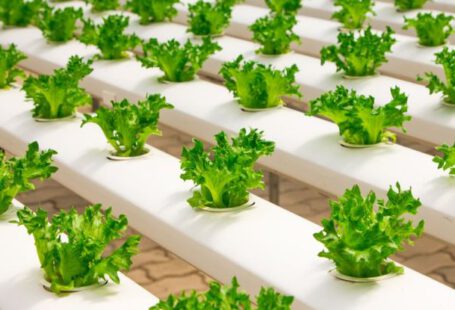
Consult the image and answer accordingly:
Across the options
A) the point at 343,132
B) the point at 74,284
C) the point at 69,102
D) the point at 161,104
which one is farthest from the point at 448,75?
the point at 74,284

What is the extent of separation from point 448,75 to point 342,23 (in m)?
2.38

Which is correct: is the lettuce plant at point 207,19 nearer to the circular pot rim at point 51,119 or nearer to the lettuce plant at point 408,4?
the lettuce plant at point 408,4

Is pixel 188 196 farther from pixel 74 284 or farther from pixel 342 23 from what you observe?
pixel 342 23

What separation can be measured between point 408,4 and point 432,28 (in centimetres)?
130

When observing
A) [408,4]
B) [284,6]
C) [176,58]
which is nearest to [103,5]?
[284,6]

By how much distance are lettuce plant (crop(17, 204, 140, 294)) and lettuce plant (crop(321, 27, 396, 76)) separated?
113 inches

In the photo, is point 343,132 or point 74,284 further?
point 343,132

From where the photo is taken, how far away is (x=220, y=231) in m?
4.41

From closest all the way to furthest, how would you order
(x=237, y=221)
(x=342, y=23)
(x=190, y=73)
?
(x=237, y=221), (x=190, y=73), (x=342, y=23)

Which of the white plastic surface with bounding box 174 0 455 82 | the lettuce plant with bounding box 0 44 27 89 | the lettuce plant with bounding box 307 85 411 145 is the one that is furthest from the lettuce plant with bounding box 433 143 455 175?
the lettuce plant with bounding box 0 44 27 89

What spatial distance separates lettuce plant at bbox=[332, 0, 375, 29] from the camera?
7.80 meters

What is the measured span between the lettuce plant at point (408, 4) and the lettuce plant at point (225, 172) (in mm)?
3907

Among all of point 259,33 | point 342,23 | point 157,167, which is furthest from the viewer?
point 342,23

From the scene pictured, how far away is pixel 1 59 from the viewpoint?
679cm
